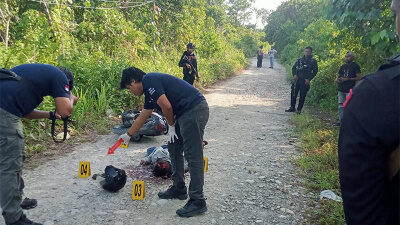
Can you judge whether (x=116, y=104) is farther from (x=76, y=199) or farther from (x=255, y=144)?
(x=76, y=199)

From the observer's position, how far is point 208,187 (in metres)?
3.96

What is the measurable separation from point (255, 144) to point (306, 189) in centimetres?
189

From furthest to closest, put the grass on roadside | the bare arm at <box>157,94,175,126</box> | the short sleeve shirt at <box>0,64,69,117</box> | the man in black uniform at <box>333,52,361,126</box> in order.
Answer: the man in black uniform at <box>333,52,361,126</box> < the grass on roadside < the bare arm at <box>157,94,175,126</box> < the short sleeve shirt at <box>0,64,69,117</box>

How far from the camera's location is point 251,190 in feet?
12.8

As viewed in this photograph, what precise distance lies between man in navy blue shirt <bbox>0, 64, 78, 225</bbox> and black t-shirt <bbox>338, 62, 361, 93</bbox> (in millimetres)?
5849

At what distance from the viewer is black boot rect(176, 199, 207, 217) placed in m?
3.19

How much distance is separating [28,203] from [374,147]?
341 centimetres

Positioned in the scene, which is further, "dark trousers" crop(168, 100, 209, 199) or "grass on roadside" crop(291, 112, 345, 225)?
"grass on roadside" crop(291, 112, 345, 225)

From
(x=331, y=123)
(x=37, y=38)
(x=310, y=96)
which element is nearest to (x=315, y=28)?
(x=310, y=96)

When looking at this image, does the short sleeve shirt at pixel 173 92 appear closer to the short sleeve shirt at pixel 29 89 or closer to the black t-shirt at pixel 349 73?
the short sleeve shirt at pixel 29 89

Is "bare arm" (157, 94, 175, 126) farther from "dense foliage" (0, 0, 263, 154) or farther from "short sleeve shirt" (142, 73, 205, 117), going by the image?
"dense foliage" (0, 0, 263, 154)

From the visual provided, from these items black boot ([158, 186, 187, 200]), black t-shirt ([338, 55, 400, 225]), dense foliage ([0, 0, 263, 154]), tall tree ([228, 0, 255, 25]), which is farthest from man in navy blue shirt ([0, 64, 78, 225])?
tall tree ([228, 0, 255, 25])

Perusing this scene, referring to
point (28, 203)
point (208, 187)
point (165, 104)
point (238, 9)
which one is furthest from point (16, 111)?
point (238, 9)

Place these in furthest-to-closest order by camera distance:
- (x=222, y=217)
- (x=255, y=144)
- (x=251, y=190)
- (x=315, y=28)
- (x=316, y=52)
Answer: (x=315, y=28), (x=316, y=52), (x=255, y=144), (x=251, y=190), (x=222, y=217)
